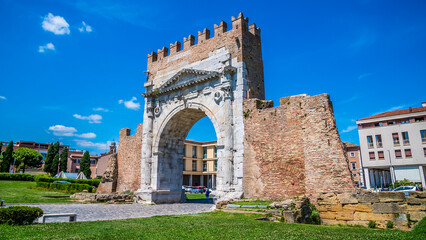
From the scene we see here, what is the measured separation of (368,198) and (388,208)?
56 cm

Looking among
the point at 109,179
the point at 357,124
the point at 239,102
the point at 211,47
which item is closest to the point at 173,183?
the point at 109,179

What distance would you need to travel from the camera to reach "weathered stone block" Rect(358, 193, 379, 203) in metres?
8.68

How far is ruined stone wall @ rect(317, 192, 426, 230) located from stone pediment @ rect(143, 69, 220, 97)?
870 cm

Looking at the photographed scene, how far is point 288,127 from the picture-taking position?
12797mm

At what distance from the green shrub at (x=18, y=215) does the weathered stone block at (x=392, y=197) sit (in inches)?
370

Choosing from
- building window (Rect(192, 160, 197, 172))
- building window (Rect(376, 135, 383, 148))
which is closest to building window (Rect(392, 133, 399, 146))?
building window (Rect(376, 135, 383, 148))

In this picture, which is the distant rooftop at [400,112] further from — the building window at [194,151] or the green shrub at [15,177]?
the green shrub at [15,177]

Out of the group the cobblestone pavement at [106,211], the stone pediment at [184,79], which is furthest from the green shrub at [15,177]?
the cobblestone pavement at [106,211]

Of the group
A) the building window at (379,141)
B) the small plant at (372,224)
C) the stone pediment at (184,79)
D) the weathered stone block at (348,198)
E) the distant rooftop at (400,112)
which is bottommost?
the small plant at (372,224)

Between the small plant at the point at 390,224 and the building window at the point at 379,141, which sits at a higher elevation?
the building window at the point at 379,141

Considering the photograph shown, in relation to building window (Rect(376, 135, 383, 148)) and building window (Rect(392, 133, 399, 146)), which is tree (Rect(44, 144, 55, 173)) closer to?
building window (Rect(376, 135, 383, 148))

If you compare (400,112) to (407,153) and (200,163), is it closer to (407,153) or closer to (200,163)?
(407,153)

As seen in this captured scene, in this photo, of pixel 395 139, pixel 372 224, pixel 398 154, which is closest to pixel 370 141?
pixel 395 139

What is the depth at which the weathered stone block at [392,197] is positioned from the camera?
835 cm
